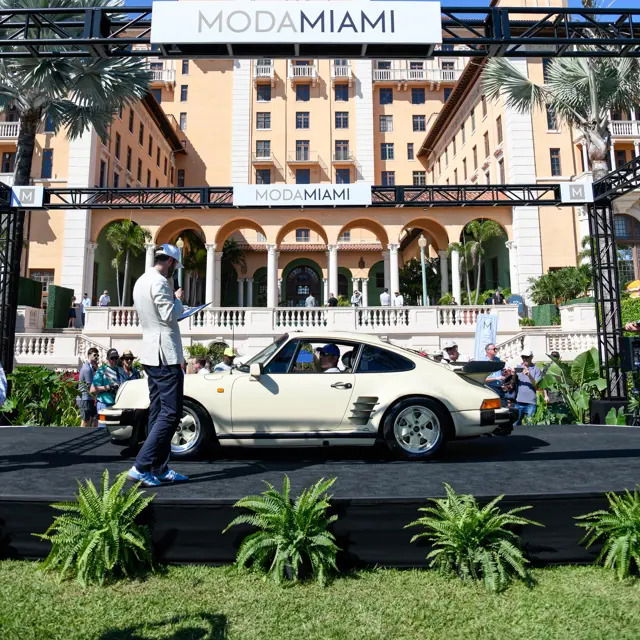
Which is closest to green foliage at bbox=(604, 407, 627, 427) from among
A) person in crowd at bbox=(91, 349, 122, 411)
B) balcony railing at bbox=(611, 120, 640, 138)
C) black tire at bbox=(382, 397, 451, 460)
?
black tire at bbox=(382, 397, 451, 460)

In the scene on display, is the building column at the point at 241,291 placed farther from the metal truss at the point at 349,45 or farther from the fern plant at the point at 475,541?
the fern plant at the point at 475,541

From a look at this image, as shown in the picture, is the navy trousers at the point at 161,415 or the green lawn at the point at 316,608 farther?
the navy trousers at the point at 161,415

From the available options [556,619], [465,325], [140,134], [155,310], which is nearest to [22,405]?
[155,310]

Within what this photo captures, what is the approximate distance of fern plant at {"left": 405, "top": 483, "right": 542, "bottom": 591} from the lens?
10.8 ft

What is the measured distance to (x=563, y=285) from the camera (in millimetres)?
24734

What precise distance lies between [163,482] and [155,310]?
147cm

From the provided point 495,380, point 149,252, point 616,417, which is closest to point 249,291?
point 149,252

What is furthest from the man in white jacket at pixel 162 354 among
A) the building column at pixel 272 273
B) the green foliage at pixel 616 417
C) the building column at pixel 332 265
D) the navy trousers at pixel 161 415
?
the building column at pixel 332 265

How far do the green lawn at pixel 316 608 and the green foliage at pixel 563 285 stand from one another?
2364 cm

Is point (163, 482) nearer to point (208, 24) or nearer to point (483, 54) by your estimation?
point (208, 24)

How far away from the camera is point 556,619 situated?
2.88 metres

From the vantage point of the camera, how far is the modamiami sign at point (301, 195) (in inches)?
472

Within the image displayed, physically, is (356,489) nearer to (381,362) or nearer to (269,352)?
(381,362)

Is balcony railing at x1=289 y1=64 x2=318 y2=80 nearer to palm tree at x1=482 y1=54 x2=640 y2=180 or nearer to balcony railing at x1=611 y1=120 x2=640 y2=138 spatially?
balcony railing at x1=611 y1=120 x2=640 y2=138
